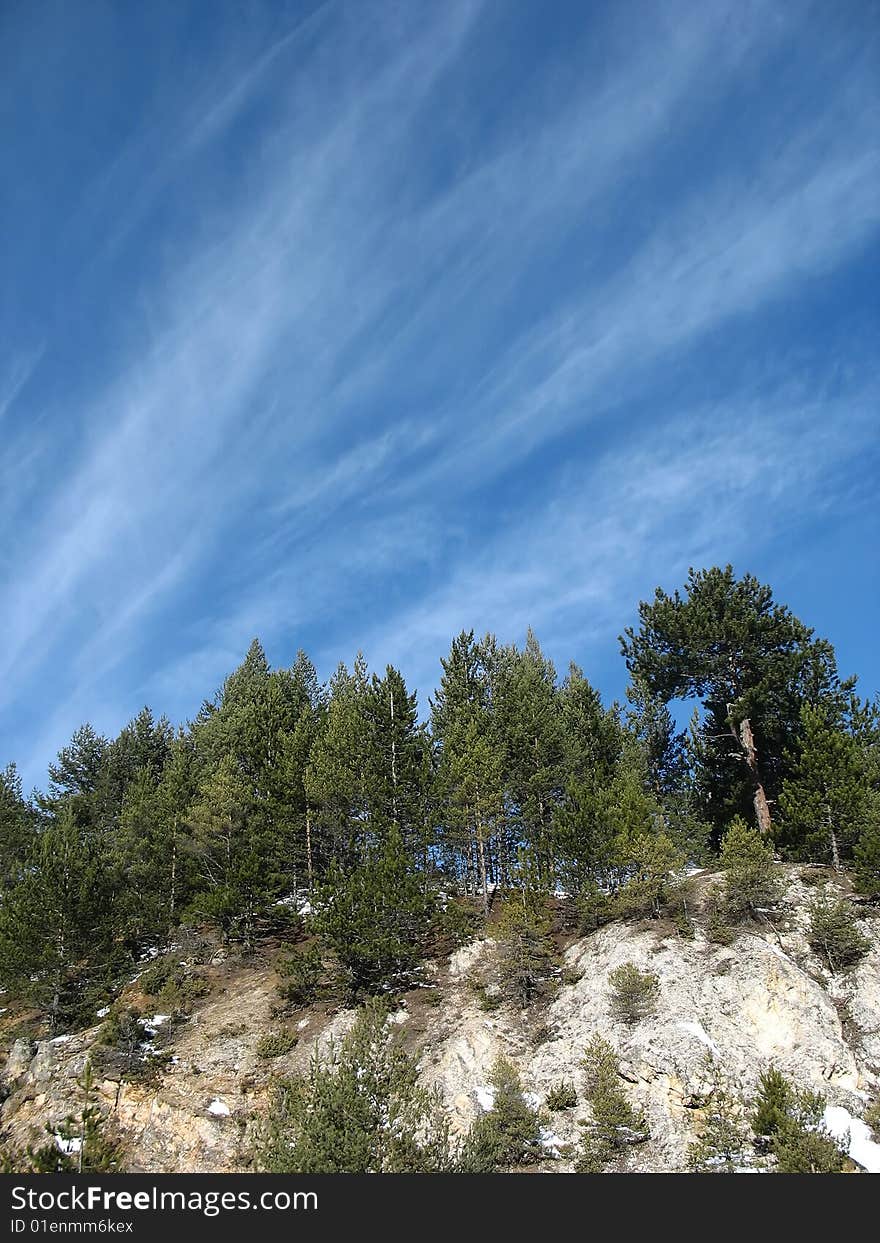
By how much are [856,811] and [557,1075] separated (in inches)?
637

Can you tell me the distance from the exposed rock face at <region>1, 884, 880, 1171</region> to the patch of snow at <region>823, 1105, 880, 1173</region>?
2.28 feet

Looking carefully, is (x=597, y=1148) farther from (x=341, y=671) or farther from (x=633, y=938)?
(x=341, y=671)

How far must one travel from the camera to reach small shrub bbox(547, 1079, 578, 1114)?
23.9m

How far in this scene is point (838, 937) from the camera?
27438 mm

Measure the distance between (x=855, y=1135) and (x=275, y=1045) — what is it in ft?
61.7

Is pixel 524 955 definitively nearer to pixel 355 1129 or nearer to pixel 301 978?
pixel 301 978

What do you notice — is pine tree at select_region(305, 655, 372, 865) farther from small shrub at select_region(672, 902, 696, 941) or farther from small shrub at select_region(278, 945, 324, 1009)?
small shrub at select_region(672, 902, 696, 941)

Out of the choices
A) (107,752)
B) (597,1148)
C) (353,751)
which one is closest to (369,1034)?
(597,1148)

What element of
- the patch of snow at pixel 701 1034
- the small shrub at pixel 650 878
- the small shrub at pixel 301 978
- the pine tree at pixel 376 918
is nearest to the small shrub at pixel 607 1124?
the patch of snow at pixel 701 1034

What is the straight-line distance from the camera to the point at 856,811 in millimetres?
31109

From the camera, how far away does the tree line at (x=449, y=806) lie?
31094 mm

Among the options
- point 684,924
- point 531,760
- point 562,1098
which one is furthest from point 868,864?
point 531,760

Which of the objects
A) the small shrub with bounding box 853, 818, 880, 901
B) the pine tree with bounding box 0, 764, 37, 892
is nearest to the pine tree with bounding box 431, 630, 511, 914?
the small shrub with bounding box 853, 818, 880, 901

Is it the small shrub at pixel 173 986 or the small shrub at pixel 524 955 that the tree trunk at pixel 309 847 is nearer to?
the small shrub at pixel 173 986
